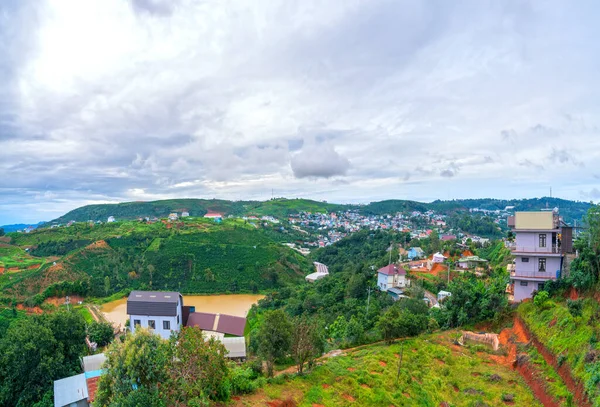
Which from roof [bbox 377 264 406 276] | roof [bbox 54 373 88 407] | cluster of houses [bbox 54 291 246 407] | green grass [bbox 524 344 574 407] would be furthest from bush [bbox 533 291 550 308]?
roof [bbox 54 373 88 407]

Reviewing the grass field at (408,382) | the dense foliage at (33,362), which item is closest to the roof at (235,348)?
the grass field at (408,382)

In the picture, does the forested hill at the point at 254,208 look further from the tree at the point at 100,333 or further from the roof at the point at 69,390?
the roof at the point at 69,390

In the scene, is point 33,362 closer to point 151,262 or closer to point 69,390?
point 69,390

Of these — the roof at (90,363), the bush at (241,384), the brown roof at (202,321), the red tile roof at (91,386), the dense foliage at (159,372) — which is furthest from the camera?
the brown roof at (202,321)

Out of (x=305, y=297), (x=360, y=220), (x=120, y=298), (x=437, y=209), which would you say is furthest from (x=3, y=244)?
(x=437, y=209)

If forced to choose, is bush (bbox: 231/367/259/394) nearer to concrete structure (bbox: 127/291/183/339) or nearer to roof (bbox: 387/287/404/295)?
concrete structure (bbox: 127/291/183/339)

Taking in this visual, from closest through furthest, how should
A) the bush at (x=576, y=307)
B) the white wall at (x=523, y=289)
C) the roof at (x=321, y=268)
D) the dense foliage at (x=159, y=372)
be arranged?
1. the dense foliage at (x=159, y=372)
2. the bush at (x=576, y=307)
3. the white wall at (x=523, y=289)
4. the roof at (x=321, y=268)
